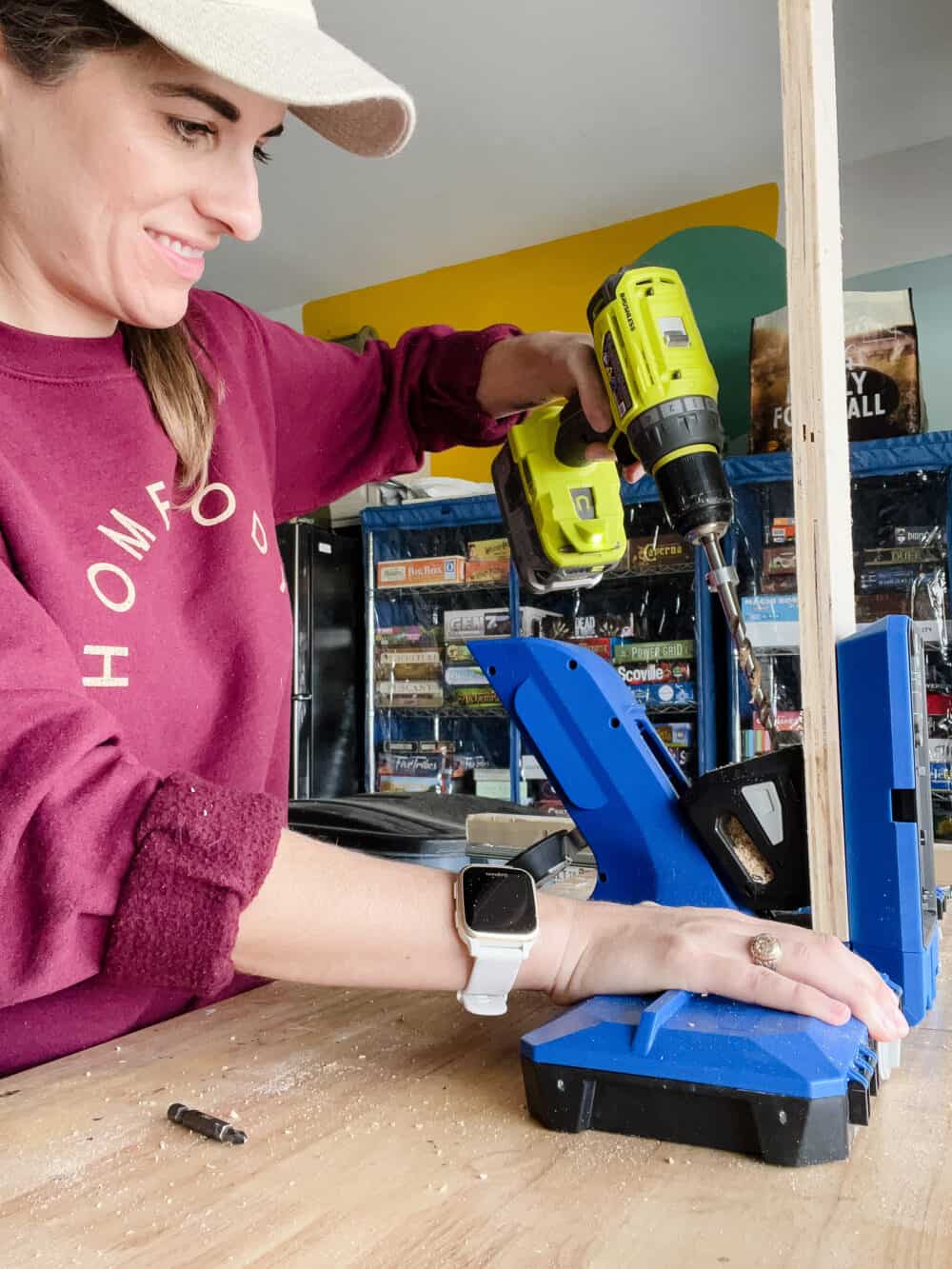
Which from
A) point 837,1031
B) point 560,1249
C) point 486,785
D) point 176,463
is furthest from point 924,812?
point 486,785

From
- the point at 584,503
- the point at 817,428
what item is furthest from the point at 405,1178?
the point at 584,503

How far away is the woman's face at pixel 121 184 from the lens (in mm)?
708

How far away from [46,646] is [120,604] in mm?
199

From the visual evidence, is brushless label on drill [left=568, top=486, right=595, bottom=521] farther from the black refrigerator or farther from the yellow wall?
the yellow wall

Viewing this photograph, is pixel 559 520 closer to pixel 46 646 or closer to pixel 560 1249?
pixel 46 646

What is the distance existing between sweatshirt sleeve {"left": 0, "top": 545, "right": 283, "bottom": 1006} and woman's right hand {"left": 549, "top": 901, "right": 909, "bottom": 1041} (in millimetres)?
234

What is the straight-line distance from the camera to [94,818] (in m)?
0.55

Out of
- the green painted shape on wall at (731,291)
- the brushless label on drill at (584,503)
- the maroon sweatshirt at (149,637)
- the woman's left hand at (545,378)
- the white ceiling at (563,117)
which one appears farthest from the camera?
the green painted shape on wall at (731,291)

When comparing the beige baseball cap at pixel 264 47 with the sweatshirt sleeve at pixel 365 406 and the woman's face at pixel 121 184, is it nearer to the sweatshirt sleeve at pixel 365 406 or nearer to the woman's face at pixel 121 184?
the woman's face at pixel 121 184

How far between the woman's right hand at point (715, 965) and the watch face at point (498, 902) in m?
0.04

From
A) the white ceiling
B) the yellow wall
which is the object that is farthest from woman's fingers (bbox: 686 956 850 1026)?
the yellow wall

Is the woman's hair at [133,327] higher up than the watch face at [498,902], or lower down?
higher up

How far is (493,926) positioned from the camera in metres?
0.64

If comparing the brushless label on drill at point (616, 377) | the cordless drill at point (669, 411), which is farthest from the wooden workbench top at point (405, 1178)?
the brushless label on drill at point (616, 377)
